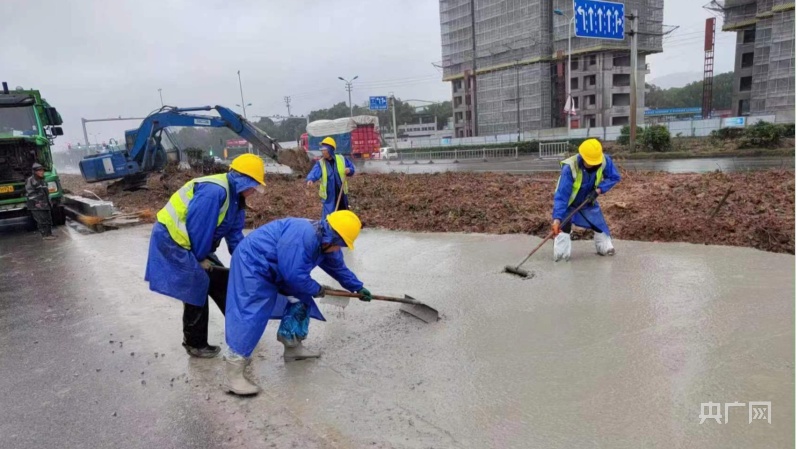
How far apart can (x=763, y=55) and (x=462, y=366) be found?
1719 inches

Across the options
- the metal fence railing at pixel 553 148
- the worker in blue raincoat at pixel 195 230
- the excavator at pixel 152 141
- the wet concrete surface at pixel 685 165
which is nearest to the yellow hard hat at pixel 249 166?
the worker in blue raincoat at pixel 195 230

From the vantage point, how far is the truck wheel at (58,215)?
31.1ft

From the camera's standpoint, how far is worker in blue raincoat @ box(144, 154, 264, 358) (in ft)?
9.87

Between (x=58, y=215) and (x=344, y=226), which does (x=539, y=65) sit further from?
(x=344, y=226)

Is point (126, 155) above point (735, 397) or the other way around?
above

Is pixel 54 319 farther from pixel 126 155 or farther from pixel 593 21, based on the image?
pixel 593 21

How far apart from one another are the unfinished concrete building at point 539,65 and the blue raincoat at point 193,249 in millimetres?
39906

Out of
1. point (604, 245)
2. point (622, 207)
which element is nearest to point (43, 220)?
point (604, 245)

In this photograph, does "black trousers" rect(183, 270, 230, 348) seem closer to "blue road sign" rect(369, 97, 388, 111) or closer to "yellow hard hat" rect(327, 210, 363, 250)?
"yellow hard hat" rect(327, 210, 363, 250)

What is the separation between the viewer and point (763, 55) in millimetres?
35531

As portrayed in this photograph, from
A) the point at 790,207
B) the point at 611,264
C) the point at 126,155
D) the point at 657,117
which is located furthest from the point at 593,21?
the point at 657,117

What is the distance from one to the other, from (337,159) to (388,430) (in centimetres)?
458

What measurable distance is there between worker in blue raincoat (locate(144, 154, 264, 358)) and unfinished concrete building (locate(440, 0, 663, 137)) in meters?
39.7

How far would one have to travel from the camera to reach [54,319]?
166 inches
